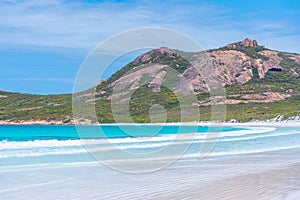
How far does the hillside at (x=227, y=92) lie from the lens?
92.2m

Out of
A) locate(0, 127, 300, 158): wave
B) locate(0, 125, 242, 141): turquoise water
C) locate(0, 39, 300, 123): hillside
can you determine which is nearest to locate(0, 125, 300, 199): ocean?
locate(0, 127, 300, 158): wave

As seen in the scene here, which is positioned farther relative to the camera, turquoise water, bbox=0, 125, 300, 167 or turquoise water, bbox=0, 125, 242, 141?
turquoise water, bbox=0, 125, 242, 141

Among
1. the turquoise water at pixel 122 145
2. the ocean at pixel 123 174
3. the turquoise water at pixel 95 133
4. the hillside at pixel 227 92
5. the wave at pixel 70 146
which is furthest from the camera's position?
the hillside at pixel 227 92

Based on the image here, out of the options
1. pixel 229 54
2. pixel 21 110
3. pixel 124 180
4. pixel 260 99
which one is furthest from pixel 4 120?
pixel 124 180

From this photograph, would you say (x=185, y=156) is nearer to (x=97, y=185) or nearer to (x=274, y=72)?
(x=97, y=185)

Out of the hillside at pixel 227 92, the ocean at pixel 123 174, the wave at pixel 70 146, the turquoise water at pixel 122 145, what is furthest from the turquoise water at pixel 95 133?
the ocean at pixel 123 174

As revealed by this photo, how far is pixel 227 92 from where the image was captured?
12812cm

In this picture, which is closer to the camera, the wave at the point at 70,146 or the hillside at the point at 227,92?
the wave at the point at 70,146

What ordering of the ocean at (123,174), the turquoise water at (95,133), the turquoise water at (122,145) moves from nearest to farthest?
the ocean at (123,174)
the turquoise water at (122,145)
the turquoise water at (95,133)

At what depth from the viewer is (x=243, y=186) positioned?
472 inches

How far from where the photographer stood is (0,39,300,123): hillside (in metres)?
92.2

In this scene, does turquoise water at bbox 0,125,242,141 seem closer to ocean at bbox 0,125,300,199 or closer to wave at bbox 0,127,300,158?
wave at bbox 0,127,300,158

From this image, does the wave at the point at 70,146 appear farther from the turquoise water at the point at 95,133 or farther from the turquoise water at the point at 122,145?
the turquoise water at the point at 95,133

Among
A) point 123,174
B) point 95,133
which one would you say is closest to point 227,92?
point 95,133
